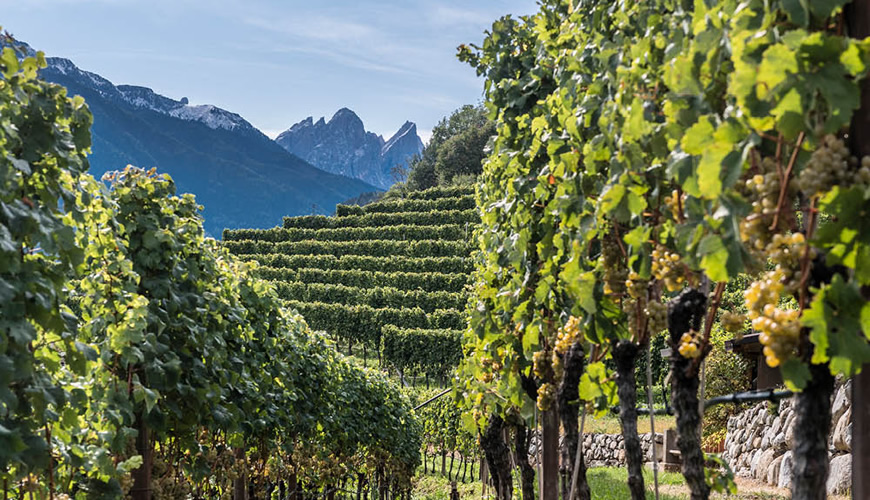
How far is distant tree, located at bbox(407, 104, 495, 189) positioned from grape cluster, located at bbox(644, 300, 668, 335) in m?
62.9

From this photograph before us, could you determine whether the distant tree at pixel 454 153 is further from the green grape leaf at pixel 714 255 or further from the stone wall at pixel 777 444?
the green grape leaf at pixel 714 255

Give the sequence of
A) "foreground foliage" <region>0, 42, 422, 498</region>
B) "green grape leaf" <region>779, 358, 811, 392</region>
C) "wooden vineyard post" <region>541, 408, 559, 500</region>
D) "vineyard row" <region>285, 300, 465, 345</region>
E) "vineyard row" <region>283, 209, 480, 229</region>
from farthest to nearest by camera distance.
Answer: "vineyard row" <region>283, 209, 480, 229</region>
"vineyard row" <region>285, 300, 465, 345</region>
"wooden vineyard post" <region>541, 408, 559, 500</region>
"foreground foliage" <region>0, 42, 422, 498</region>
"green grape leaf" <region>779, 358, 811, 392</region>

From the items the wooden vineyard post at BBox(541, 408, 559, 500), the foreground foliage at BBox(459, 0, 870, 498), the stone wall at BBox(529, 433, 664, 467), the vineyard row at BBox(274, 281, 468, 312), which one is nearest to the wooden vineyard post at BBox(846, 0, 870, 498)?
the foreground foliage at BBox(459, 0, 870, 498)

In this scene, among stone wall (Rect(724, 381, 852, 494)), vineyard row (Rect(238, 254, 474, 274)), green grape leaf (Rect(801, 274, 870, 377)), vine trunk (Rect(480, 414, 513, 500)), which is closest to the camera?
green grape leaf (Rect(801, 274, 870, 377))

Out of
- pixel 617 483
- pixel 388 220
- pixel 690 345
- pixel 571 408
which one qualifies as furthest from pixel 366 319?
pixel 690 345

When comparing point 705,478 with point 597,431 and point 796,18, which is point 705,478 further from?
point 597,431

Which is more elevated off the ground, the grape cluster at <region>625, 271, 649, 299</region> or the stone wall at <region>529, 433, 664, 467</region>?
the grape cluster at <region>625, 271, 649, 299</region>

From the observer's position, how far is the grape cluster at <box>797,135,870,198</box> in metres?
1.46

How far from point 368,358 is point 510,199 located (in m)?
38.7

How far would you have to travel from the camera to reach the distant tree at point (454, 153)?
73.4 m

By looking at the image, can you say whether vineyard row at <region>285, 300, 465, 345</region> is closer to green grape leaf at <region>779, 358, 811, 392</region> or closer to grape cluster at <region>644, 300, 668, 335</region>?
grape cluster at <region>644, 300, 668, 335</region>

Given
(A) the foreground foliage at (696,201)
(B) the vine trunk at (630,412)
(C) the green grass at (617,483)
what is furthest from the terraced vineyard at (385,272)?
(B) the vine trunk at (630,412)

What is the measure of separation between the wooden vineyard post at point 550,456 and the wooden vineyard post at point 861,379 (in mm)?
2771

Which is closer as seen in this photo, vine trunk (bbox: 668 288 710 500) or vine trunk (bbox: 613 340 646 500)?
vine trunk (bbox: 668 288 710 500)
